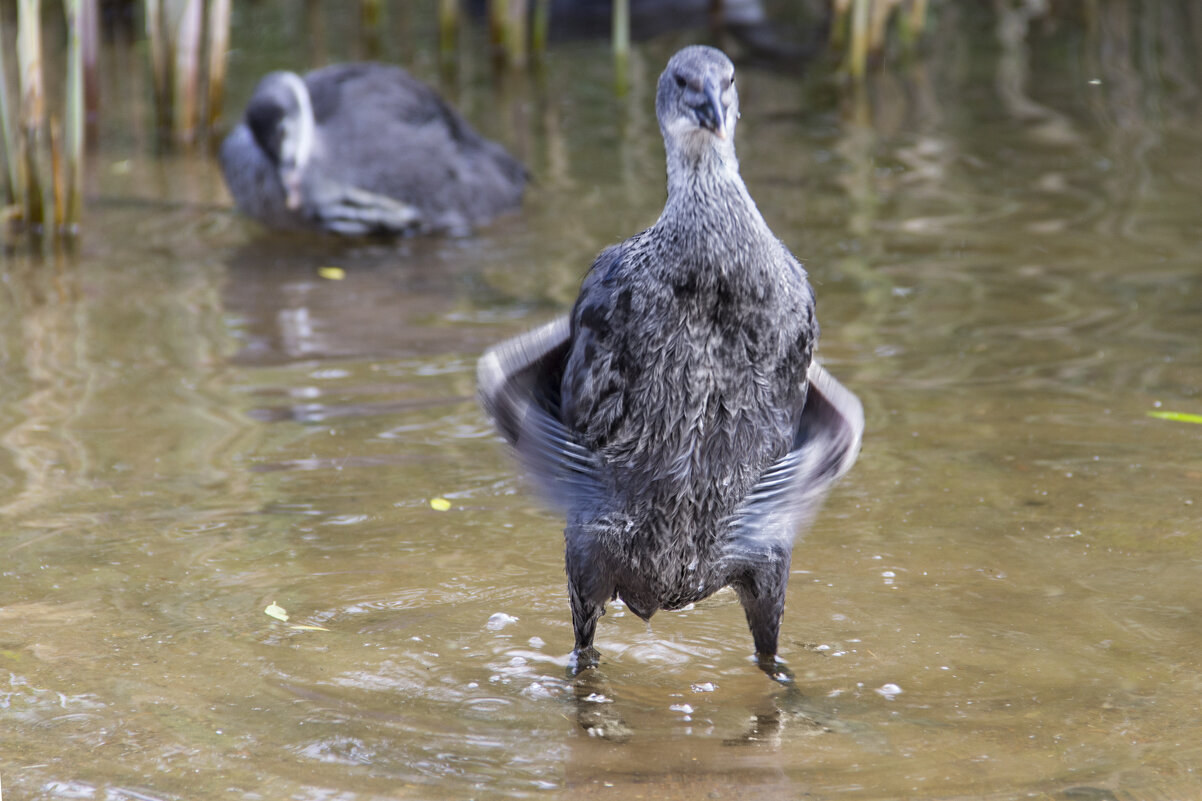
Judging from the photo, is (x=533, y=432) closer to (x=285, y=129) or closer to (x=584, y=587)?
(x=584, y=587)

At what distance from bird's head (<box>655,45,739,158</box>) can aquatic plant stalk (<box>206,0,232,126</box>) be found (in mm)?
5986

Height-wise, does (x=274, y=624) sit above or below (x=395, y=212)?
below

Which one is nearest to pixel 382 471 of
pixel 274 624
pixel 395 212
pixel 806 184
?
pixel 274 624

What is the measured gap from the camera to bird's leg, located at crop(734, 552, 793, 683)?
3.84m

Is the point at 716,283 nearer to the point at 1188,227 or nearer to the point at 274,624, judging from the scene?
the point at 274,624

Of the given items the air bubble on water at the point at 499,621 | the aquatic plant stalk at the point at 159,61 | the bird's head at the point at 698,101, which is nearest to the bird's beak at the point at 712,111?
the bird's head at the point at 698,101

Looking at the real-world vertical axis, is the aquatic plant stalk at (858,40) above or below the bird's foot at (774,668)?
above

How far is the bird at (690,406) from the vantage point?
3.60 m

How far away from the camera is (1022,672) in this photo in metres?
3.92

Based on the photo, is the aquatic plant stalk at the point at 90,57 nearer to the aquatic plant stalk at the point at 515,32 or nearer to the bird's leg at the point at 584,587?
the aquatic plant stalk at the point at 515,32

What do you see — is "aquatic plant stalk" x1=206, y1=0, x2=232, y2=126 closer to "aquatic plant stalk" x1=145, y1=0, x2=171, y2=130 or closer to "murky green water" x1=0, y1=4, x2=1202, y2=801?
"aquatic plant stalk" x1=145, y1=0, x2=171, y2=130

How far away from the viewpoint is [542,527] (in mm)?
4848

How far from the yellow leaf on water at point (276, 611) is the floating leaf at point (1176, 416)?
326 centimetres

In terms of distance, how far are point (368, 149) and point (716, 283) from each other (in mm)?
5212
